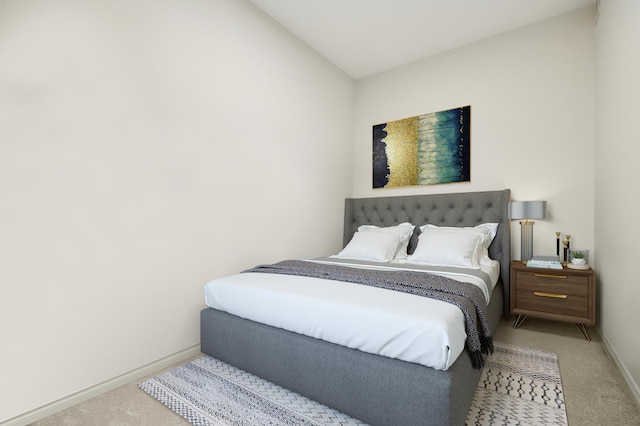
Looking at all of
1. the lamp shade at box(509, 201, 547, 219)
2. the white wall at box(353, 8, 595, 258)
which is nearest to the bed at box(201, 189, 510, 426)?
the lamp shade at box(509, 201, 547, 219)

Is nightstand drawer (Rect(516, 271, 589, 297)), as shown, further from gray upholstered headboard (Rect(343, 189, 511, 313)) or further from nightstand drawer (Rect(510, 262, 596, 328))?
gray upholstered headboard (Rect(343, 189, 511, 313))

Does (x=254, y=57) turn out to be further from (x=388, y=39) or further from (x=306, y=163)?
(x=388, y=39)

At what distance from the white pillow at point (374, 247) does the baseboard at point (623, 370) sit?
1.68 m

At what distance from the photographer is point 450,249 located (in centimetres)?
Answer: 271

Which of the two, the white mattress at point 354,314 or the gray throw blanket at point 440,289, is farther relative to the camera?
the gray throw blanket at point 440,289

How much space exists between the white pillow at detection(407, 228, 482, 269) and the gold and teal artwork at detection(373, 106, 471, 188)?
830mm

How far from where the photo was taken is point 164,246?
208 cm

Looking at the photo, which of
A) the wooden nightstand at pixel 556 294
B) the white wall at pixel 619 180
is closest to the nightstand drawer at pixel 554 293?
the wooden nightstand at pixel 556 294

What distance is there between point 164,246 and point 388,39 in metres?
2.97

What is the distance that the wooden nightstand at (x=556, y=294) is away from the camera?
7.84 feet

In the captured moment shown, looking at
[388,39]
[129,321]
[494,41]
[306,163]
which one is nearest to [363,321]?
[129,321]

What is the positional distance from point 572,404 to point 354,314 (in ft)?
4.20

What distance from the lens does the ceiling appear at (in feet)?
9.02

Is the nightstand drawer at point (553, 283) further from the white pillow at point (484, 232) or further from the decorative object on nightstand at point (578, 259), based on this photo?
the white pillow at point (484, 232)
